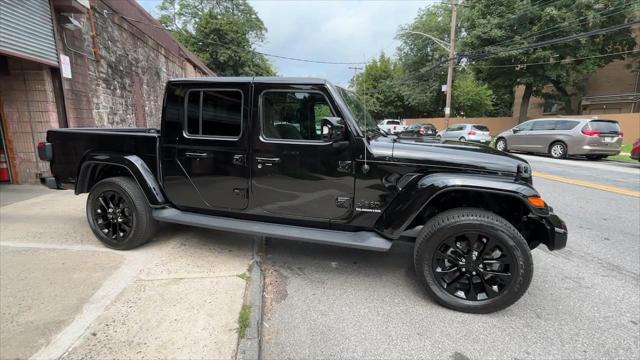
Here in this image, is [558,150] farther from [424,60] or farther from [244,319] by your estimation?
[424,60]

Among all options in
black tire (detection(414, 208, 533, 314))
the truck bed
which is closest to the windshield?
black tire (detection(414, 208, 533, 314))

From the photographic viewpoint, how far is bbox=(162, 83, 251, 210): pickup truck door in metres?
3.35

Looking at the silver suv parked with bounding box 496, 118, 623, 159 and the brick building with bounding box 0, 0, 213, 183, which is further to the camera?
the silver suv parked with bounding box 496, 118, 623, 159

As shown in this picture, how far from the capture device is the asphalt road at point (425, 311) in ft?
8.10

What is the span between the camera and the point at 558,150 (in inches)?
531

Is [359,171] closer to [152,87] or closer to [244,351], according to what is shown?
[244,351]

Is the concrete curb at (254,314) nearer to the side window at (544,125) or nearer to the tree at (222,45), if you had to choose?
the side window at (544,125)

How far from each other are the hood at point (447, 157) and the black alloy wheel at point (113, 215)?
9.17 ft

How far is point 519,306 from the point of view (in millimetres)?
3002

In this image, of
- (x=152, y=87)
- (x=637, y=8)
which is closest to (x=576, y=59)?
(x=637, y=8)

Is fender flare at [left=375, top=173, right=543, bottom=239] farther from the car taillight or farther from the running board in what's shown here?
the car taillight

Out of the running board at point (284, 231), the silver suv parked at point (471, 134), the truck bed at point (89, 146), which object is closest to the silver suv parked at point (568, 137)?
the silver suv parked at point (471, 134)

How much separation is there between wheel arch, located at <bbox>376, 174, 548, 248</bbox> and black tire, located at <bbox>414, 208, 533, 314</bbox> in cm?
19

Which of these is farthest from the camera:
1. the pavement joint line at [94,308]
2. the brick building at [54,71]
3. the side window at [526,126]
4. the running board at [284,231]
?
the side window at [526,126]
